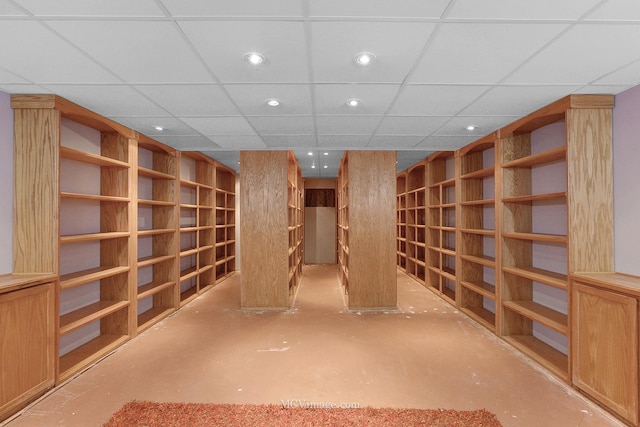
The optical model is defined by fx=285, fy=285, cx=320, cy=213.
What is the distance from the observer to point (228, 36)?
1.78 metres

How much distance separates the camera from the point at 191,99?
2.72m

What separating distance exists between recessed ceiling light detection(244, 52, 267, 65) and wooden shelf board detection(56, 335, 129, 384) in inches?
125

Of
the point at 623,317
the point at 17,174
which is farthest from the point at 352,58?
the point at 17,174

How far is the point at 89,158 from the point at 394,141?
3721 millimetres

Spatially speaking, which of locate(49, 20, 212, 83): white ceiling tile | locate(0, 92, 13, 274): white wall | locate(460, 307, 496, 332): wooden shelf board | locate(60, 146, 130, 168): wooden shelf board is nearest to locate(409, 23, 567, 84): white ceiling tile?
locate(49, 20, 212, 83): white ceiling tile

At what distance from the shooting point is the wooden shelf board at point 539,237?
274 centimetres

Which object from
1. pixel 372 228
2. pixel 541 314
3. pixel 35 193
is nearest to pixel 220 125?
pixel 35 193

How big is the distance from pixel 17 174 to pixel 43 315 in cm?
128

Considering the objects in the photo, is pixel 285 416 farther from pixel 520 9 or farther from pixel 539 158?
pixel 539 158

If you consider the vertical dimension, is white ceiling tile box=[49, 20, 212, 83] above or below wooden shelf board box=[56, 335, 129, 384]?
above

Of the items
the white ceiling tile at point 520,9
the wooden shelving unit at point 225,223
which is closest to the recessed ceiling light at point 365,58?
the white ceiling tile at point 520,9

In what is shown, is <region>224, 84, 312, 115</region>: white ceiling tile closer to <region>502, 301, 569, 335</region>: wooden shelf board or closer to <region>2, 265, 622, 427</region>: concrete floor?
<region>2, 265, 622, 427</region>: concrete floor

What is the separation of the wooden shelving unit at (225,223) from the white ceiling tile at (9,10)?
4.98 metres

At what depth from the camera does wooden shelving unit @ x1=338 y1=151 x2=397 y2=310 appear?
4559 millimetres
